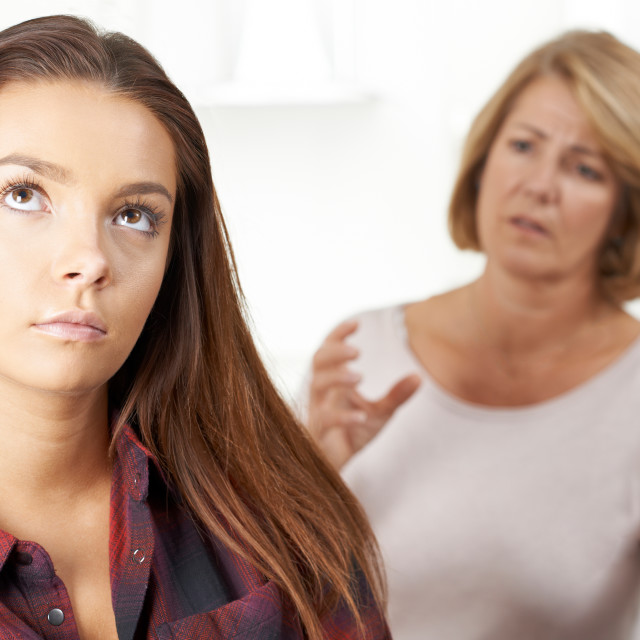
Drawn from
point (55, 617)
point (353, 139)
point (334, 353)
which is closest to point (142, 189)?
point (55, 617)

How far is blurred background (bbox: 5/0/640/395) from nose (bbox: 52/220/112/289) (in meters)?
0.75

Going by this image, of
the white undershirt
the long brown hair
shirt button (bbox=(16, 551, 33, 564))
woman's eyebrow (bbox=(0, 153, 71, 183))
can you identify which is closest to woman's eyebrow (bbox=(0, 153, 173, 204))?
woman's eyebrow (bbox=(0, 153, 71, 183))

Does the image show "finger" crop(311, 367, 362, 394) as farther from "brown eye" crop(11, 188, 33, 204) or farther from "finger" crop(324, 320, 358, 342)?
"brown eye" crop(11, 188, 33, 204)

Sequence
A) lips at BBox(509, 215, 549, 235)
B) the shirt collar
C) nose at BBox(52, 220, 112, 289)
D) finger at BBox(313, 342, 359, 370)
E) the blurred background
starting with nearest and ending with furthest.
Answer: nose at BBox(52, 220, 112, 289)
the shirt collar
finger at BBox(313, 342, 359, 370)
lips at BBox(509, 215, 549, 235)
the blurred background

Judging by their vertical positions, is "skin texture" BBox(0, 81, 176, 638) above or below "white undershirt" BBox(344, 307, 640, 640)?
A: above

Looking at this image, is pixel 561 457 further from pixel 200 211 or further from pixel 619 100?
pixel 200 211

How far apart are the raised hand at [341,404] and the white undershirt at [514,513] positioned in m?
0.07

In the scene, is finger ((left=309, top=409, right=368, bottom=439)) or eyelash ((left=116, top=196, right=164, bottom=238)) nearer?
eyelash ((left=116, top=196, right=164, bottom=238))

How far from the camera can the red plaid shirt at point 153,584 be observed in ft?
2.05

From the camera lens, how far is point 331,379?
46.3 inches

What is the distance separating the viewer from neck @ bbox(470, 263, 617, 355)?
1292mm

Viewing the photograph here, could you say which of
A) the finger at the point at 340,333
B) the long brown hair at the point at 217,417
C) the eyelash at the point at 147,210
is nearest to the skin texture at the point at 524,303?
the finger at the point at 340,333

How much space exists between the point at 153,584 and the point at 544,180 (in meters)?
0.77

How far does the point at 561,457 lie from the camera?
4.00ft
